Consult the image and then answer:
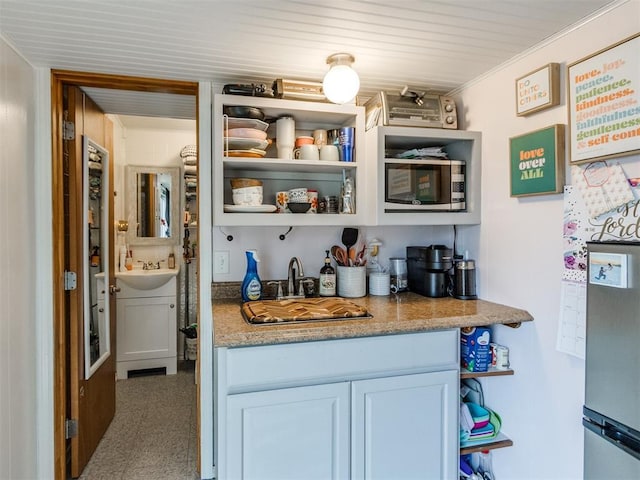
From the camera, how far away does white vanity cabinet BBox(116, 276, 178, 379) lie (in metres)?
3.19

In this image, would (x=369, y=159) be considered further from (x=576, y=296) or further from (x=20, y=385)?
(x=20, y=385)

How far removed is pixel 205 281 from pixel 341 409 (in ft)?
3.01

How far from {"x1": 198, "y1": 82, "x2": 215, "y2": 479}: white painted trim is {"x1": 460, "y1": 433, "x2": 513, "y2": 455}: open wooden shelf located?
1229 mm

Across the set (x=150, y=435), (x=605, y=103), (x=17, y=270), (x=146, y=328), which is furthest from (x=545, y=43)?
(x=146, y=328)

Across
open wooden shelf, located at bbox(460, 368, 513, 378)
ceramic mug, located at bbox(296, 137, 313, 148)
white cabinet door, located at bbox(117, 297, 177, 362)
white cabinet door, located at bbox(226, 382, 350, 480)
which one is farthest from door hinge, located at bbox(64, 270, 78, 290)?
open wooden shelf, located at bbox(460, 368, 513, 378)

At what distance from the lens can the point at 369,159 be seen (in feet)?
6.09

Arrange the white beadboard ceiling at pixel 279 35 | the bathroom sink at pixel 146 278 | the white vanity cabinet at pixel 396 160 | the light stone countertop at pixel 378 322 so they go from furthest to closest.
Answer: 1. the bathroom sink at pixel 146 278
2. the white vanity cabinet at pixel 396 160
3. the light stone countertop at pixel 378 322
4. the white beadboard ceiling at pixel 279 35

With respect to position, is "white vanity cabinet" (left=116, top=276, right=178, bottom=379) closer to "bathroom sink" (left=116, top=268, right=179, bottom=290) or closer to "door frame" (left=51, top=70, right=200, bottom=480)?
"bathroom sink" (left=116, top=268, right=179, bottom=290)

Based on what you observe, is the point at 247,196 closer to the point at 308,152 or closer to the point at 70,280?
the point at 308,152

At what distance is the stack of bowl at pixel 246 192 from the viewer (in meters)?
1.75

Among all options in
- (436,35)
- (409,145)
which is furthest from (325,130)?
(436,35)

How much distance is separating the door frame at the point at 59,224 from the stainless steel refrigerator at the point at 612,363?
6.40 ft

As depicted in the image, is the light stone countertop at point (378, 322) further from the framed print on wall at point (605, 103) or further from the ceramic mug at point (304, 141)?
the ceramic mug at point (304, 141)

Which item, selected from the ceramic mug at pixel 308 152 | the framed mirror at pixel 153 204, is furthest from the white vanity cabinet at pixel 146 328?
the ceramic mug at pixel 308 152
